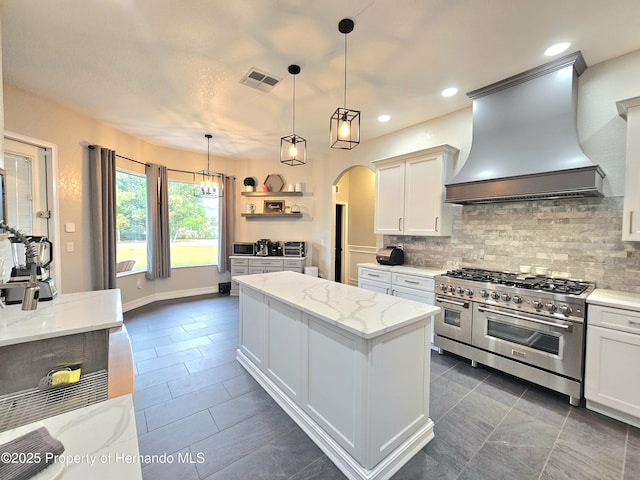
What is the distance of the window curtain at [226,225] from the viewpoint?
232 inches

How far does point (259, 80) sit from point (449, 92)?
2.04m

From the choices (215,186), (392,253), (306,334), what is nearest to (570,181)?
(392,253)

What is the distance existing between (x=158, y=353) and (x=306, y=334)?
216 cm

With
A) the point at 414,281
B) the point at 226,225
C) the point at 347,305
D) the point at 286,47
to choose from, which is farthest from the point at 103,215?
the point at 414,281

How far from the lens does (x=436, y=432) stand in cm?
193

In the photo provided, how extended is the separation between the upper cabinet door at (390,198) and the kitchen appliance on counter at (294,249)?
2.01m

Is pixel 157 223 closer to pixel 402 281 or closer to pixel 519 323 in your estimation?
pixel 402 281

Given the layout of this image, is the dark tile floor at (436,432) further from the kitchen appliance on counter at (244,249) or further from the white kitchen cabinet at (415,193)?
the kitchen appliance on counter at (244,249)

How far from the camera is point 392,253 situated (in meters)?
3.89

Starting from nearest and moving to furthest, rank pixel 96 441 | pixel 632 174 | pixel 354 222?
pixel 96 441
pixel 632 174
pixel 354 222

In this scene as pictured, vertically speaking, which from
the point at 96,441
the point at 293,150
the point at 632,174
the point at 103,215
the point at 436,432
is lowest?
the point at 436,432

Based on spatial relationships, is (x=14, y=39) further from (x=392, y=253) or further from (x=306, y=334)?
(x=392, y=253)

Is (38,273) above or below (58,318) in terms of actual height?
above

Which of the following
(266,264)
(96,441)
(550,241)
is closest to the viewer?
(96,441)
